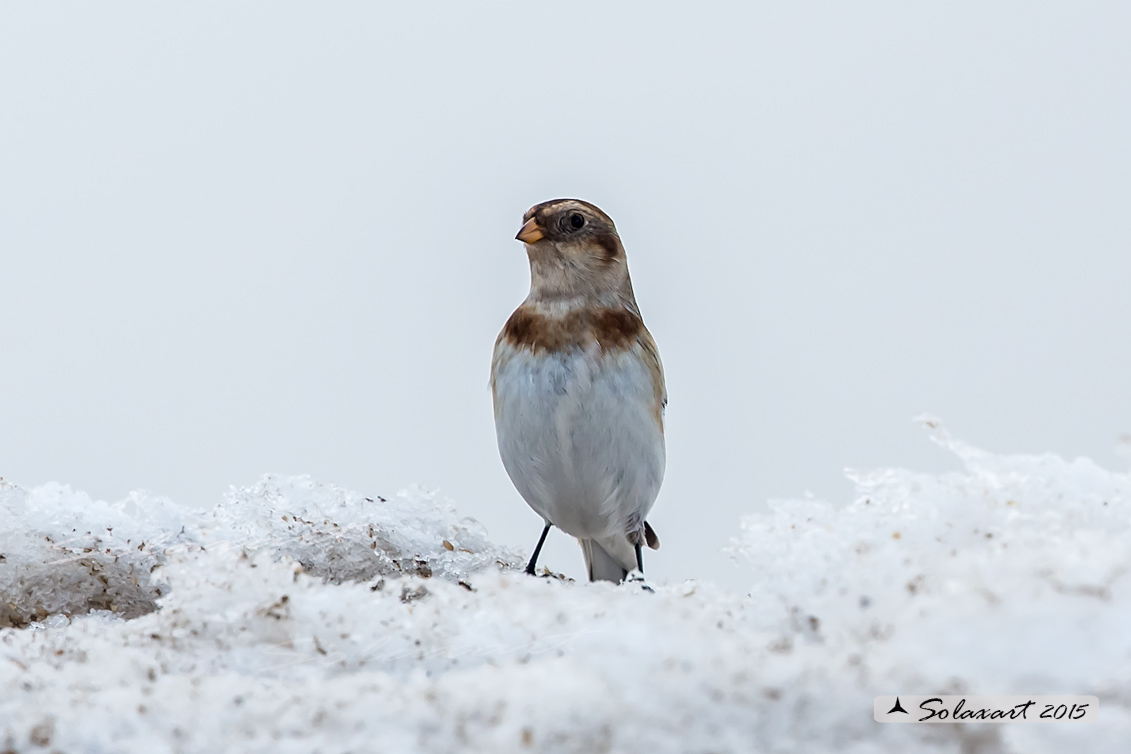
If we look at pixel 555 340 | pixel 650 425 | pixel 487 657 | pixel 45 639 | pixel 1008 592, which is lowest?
pixel 45 639

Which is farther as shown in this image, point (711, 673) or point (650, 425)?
point (650, 425)

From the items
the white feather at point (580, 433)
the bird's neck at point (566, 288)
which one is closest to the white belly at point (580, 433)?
the white feather at point (580, 433)

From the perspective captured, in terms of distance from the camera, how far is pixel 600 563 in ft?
10.3

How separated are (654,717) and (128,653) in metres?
0.80

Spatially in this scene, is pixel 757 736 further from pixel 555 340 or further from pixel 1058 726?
pixel 555 340

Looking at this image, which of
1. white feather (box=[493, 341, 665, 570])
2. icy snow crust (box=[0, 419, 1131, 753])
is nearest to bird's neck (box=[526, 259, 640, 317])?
white feather (box=[493, 341, 665, 570])

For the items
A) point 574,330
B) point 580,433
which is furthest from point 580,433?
point 574,330

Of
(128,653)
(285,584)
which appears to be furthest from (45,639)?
(285,584)

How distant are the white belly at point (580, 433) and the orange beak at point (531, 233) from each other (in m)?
0.29

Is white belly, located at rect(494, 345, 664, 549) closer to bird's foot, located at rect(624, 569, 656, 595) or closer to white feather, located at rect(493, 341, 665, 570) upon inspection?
white feather, located at rect(493, 341, 665, 570)

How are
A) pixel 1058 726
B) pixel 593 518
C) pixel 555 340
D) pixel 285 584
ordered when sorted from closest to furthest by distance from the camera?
pixel 1058 726 < pixel 285 584 < pixel 555 340 < pixel 593 518

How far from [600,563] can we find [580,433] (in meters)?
0.68

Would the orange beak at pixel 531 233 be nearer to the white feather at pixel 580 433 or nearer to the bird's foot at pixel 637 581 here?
the white feather at pixel 580 433

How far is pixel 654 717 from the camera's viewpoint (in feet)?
4.08
